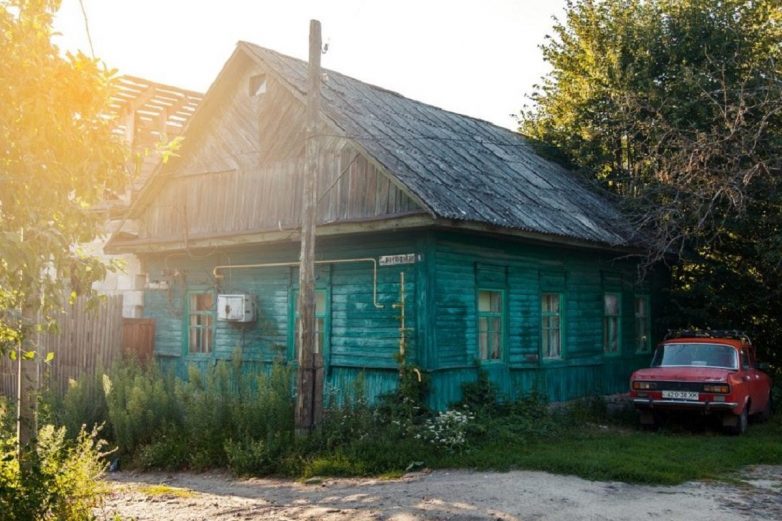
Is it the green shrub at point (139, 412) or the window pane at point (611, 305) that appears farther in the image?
the window pane at point (611, 305)

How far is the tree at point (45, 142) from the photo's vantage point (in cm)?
615

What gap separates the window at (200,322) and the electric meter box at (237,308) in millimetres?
1193

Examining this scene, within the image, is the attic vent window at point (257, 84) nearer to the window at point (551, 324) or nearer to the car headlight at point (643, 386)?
the window at point (551, 324)

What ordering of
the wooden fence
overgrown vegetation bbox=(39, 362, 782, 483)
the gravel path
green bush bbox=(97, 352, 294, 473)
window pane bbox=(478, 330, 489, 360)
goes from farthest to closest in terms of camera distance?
the wooden fence < window pane bbox=(478, 330, 489, 360) < green bush bbox=(97, 352, 294, 473) < overgrown vegetation bbox=(39, 362, 782, 483) < the gravel path

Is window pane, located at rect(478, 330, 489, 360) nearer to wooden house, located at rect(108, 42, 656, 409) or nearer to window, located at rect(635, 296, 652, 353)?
wooden house, located at rect(108, 42, 656, 409)

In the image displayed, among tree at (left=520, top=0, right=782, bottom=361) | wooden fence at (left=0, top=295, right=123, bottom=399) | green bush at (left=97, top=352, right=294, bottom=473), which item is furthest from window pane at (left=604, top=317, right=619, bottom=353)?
wooden fence at (left=0, top=295, right=123, bottom=399)

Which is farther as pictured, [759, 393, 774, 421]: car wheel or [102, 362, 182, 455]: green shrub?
[759, 393, 774, 421]: car wheel

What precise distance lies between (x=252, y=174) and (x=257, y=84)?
1.88 m

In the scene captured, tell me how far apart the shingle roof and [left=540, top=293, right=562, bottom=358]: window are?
1539mm

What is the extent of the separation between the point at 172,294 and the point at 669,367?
1014cm

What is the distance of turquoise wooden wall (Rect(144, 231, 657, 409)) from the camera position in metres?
13.5

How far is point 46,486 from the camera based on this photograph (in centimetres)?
715

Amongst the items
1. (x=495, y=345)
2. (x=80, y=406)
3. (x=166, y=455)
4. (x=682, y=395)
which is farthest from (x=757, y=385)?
(x=80, y=406)

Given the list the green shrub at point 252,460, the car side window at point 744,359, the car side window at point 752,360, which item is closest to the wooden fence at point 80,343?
the green shrub at point 252,460
